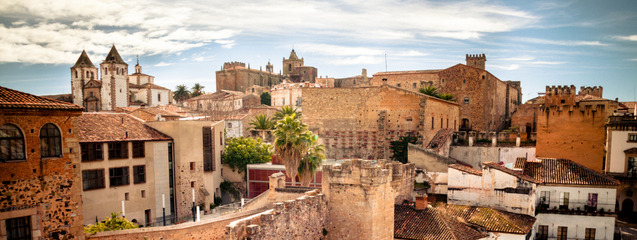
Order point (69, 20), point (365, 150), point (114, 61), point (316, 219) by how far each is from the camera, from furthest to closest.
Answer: point (114, 61) → point (365, 150) → point (69, 20) → point (316, 219)

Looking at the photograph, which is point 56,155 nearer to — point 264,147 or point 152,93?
point 264,147

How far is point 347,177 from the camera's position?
15297mm

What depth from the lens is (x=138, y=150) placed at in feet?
78.1

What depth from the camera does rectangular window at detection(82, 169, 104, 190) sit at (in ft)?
69.9

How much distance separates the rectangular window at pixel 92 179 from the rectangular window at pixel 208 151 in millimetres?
→ 7052

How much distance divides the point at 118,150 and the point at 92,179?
1.98m

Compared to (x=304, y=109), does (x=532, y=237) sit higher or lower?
lower

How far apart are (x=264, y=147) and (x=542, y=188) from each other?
19133 mm

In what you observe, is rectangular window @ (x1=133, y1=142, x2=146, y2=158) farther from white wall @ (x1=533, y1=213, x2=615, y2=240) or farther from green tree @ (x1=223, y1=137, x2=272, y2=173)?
white wall @ (x1=533, y1=213, x2=615, y2=240)

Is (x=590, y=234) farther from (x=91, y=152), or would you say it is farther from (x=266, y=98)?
(x=266, y=98)

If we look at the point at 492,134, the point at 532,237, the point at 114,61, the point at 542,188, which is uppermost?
the point at 114,61

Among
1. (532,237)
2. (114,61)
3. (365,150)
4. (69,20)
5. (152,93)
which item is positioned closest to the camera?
(532,237)

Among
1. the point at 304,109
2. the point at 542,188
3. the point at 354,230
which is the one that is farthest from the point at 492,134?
the point at 354,230

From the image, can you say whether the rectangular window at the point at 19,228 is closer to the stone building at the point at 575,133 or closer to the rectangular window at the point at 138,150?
the rectangular window at the point at 138,150
